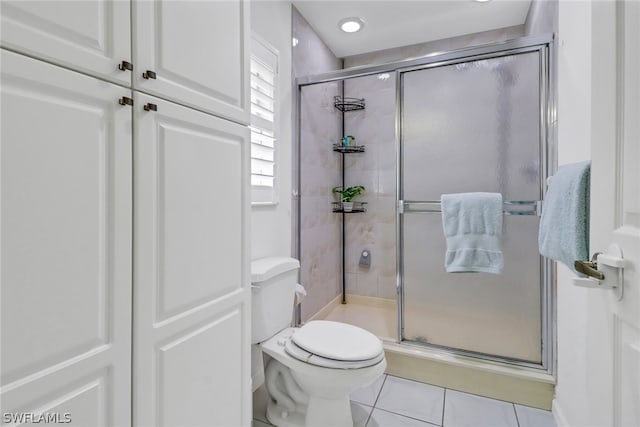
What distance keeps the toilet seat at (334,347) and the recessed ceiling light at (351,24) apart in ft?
6.92

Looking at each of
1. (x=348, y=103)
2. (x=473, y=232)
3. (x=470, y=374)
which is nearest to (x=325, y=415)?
(x=470, y=374)

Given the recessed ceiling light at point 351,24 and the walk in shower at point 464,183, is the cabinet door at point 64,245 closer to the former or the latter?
the walk in shower at point 464,183

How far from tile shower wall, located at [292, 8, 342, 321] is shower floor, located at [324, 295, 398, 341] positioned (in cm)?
16

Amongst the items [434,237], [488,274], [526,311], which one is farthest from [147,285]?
[526,311]

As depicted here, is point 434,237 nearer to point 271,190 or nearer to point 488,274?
point 488,274

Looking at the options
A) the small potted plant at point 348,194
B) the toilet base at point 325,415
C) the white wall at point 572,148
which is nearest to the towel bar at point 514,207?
the white wall at point 572,148

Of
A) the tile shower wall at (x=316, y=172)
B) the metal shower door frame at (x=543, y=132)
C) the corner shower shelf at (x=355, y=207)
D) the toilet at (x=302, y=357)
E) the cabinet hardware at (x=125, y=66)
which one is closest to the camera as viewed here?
the cabinet hardware at (x=125, y=66)

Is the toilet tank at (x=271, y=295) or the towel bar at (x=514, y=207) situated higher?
the towel bar at (x=514, y=207)

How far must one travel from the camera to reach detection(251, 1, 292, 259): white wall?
5.97 feet

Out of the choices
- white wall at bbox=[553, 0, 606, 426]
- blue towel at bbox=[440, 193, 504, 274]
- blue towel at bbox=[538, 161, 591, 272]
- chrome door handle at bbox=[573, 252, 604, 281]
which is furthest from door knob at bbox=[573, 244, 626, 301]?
blue towel at bbox=[440, 193, 504, 274]

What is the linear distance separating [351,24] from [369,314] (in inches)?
92.2

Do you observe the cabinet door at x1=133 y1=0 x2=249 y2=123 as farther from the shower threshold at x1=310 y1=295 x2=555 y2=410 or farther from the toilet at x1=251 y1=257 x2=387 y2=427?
the shower threshold at x1=310 y1=295 x2=555 y2=410

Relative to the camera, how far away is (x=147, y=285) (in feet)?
2.65

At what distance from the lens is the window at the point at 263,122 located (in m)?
1.76
